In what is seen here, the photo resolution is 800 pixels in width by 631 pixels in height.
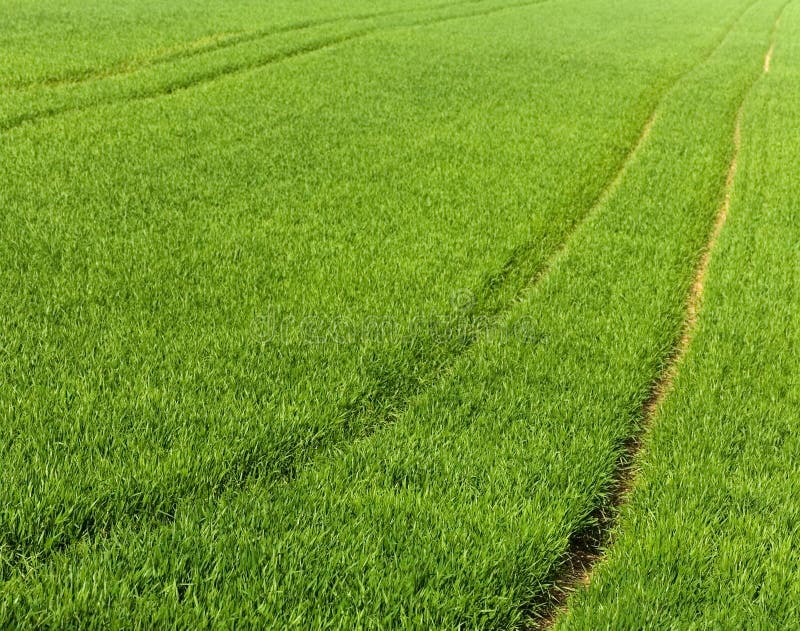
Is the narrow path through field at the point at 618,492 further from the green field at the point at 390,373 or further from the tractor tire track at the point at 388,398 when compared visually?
the tractor tire track at the point at 388,398

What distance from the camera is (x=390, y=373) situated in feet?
15.7

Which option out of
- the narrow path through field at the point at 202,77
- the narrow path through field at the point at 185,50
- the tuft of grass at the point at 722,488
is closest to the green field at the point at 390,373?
the tuft of grass at the point at 722,488

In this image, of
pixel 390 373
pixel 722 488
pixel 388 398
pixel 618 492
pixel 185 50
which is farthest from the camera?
pixel 185 50

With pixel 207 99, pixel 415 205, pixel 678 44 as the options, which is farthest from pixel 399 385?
pixel 678 44

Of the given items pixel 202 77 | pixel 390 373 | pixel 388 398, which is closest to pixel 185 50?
pixel 202 77

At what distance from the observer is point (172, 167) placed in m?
8.79

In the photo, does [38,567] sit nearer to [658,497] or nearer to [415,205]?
[658,497]

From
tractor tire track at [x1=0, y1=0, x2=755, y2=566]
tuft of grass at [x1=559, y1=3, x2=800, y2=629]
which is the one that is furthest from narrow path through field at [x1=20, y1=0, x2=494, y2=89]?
tuft of grass at [x1=559, y1=3, x2=800, y2=629]

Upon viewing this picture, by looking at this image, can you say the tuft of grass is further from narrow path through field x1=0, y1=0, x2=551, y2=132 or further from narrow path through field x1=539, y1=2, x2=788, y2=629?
narrow path through field x1=0, y1=0, x2=551, y2=132

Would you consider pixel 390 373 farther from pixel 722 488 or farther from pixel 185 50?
pixel 185 50

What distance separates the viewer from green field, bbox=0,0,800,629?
3164 mm

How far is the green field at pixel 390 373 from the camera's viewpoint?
3164mm

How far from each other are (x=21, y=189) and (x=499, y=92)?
981 centimetres

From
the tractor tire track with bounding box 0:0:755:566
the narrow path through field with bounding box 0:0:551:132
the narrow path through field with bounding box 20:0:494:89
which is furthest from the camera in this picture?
the narrow path through field with bounding box 20:0:494:89
